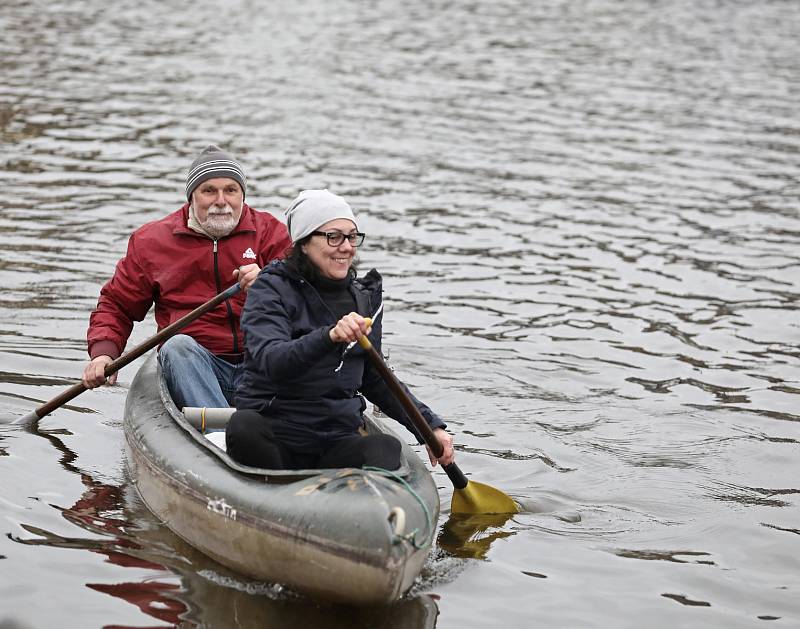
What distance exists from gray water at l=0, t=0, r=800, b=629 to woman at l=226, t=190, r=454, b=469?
69cm

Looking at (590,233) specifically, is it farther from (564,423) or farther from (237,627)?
(237,627)

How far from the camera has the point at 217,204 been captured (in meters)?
7.55

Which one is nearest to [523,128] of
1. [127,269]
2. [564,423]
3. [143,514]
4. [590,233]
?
[590,233]

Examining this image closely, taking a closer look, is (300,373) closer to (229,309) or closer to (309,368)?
(309,368)

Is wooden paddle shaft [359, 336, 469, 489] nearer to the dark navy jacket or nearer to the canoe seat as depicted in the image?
the dark navy jacket

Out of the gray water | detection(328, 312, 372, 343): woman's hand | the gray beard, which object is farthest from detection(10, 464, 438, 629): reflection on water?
the gray beard

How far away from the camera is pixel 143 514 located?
6797 millimetres

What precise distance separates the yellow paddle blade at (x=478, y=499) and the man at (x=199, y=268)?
1458 millimetres

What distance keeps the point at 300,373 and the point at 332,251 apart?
2.03ft

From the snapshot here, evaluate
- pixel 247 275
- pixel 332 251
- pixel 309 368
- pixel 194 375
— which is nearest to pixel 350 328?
pixel 309 368

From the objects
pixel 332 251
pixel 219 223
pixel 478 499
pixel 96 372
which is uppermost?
pixel 332 251

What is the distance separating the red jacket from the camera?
7574mm

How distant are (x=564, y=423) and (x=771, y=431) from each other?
4.54ft

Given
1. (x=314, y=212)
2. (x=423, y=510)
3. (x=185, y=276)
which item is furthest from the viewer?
(x=185, y=276)
